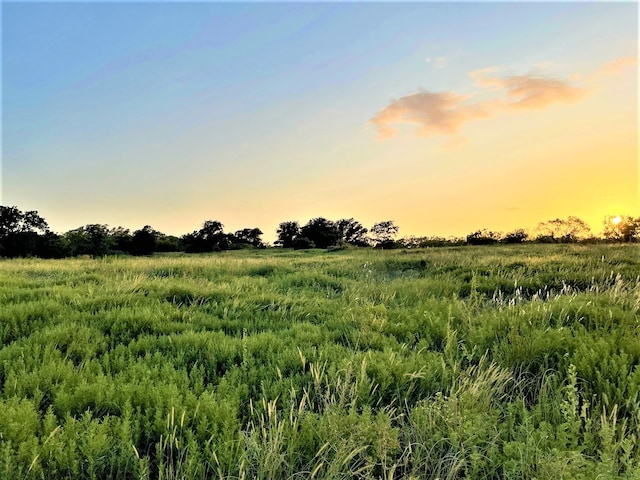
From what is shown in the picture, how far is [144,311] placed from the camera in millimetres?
5762

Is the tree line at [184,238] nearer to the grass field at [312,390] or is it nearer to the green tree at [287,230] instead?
the green tree at [287,230]

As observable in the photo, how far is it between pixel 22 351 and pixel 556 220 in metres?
87.2

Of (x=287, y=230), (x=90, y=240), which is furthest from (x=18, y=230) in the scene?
(x=287, y=230)

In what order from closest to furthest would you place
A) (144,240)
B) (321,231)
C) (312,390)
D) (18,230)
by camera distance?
(312,390) → (18,230) → (144,240) → (321,231)

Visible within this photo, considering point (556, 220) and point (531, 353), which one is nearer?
point (531, 353)

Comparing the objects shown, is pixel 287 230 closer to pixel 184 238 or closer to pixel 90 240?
pixel 184 238

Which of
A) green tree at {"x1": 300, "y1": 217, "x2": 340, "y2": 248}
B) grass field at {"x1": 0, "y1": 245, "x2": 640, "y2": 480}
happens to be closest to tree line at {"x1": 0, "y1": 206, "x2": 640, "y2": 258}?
green tree at {"x1": 300, "y1": 217, "x2": 340, "y2": 248}

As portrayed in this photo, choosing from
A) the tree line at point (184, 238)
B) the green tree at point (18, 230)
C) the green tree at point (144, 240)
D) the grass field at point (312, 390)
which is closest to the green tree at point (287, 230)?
the tree line at point (184, 238)

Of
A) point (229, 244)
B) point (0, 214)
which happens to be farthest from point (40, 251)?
point (229, 244)

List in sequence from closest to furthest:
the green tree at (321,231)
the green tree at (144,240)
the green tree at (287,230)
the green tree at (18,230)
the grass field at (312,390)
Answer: the grass field at (312,390), the green tree at (18,230), the green tree at (144,240), the green tree at (321,231), the green tree at (287,230)

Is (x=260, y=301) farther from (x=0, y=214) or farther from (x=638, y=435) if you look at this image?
(x=0, y=214)

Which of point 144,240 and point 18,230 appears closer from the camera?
point 18,230

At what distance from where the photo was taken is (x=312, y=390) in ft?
11.5

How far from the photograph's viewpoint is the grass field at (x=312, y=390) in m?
2.49
